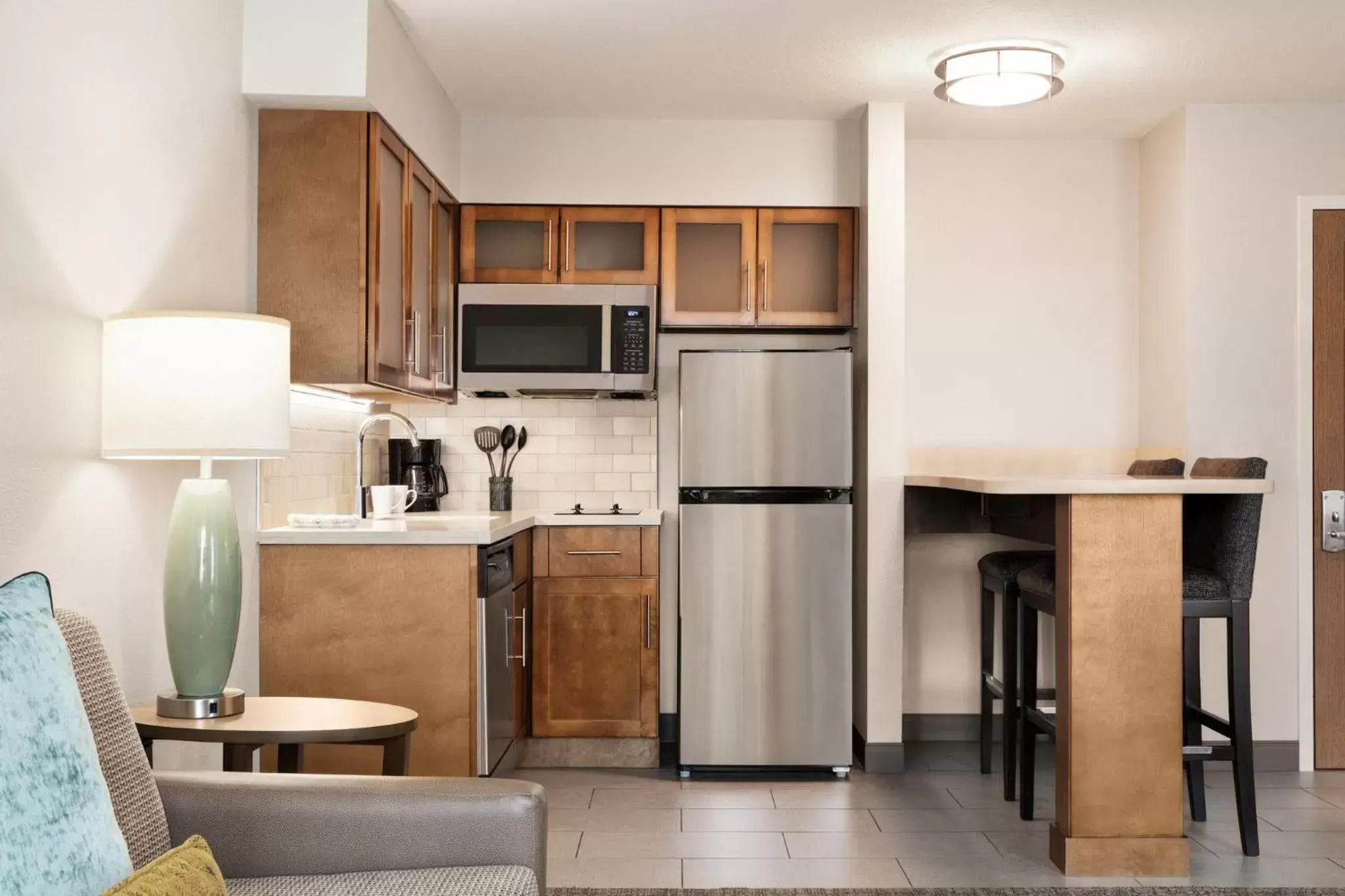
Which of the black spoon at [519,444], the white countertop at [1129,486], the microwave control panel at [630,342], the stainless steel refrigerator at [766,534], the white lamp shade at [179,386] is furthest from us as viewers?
the black spoon at [519,444]

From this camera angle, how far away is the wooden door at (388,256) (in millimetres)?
3219

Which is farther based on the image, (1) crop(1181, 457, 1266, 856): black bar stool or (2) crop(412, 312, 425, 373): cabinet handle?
(2) crop(412, 312, 425, 373): cabinet handle

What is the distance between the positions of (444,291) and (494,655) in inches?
59.8

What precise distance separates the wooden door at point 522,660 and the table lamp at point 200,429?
1.50m

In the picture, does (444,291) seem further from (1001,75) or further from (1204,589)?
(1204,589)

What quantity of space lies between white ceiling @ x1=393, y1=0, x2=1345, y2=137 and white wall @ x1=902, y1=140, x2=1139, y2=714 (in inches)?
7.6

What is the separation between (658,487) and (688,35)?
1868mm

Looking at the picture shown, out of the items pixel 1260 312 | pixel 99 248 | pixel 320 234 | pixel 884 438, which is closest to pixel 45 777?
pixel 99 248

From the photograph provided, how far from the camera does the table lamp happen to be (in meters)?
2.10

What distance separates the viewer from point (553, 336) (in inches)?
171

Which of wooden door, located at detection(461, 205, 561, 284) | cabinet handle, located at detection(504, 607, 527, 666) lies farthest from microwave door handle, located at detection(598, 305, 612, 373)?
cabinet handle, located at detection(504, 607, 527, 666)

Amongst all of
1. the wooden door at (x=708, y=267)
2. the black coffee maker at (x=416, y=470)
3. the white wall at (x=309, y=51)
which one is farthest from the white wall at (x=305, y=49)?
the black coffee maker at (x=416, y=470)

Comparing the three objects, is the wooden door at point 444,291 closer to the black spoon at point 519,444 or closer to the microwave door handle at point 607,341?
the black spoon at point 519,444

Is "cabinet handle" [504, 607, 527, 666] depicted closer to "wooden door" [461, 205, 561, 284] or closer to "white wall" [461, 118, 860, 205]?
"wooden door" [461, 205, 561, 284]
